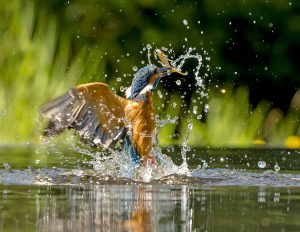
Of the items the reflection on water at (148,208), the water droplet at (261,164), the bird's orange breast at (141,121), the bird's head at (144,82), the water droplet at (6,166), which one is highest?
the bird's head at (144,82)

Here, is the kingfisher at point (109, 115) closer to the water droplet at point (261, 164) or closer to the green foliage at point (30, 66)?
the water droplet at point (261, 164)

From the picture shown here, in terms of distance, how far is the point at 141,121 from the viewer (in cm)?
917

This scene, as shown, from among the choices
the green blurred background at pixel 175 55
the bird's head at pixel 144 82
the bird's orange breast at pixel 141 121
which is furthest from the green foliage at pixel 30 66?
the bird's orange breast at pixel 141 121

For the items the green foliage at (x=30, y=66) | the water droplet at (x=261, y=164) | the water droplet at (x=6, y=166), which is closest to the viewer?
the water droplet at (x=6, y=166)

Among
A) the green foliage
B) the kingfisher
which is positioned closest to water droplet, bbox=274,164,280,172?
the kingfisher

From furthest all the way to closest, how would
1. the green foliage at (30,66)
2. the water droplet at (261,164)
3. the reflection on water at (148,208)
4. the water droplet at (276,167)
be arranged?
1. the green foliage at (30,66)
2. the water droplet at (261,164)
3. the water droplet at (276,167)
4. the reflection on water at (148,208)

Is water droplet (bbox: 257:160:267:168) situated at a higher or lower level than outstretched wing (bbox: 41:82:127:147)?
lower

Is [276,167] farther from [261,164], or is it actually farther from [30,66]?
[30,66]

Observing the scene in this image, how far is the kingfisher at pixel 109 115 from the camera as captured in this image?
29.4 ft

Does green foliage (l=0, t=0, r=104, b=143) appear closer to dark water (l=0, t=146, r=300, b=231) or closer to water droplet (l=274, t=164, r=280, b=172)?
dark water (l=0, t=146, r=300, b=231)

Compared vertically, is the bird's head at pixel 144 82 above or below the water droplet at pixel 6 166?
above

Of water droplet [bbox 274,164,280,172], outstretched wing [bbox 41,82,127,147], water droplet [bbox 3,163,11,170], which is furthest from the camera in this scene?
water droplet [bbox 274,164,280,172]

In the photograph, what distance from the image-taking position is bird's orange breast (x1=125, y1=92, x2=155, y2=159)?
9164 millimetres

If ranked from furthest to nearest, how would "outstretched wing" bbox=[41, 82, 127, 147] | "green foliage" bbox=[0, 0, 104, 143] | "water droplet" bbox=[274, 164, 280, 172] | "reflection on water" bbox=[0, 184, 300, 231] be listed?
"green foliage" bbox=[0, 0, 104, 143] < "water droplet" bbox=[274, 164, 280, 172] < "outstretched wing" bbox=[41, 82, 127, 147] < "reflection on water" bbox=[0, 184, 300, 231]
